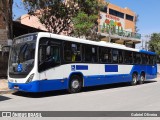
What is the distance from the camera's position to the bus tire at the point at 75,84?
606 inches

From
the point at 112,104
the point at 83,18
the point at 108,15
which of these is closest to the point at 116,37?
the point at 108,15

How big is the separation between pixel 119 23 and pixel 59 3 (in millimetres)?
30995

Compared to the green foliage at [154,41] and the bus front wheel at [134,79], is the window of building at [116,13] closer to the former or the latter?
the green foliage at [154,41]

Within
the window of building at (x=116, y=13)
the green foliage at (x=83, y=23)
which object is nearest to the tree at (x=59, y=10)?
the green foliage at (x=83, y=23)

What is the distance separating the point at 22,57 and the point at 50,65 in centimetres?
128

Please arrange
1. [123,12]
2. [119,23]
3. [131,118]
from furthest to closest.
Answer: [123,12], [119,23], [131,118]

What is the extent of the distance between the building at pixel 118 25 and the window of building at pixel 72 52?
26.6 metres

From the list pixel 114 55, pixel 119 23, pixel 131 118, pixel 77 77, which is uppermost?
pixel 119 23

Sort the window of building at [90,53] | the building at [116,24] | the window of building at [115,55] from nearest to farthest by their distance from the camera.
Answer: the window of building at [90,53] → the window of building at [115,55] → the building at [116,24]

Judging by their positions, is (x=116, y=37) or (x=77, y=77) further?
(x=116, y=37)

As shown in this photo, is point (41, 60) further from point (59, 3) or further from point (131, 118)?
point (59, 3)

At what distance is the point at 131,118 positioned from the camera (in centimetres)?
884

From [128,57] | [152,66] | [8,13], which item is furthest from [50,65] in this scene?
[152,66]

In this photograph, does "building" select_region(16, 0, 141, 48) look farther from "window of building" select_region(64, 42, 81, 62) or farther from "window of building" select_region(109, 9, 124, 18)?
"window of building" select_region(64, 42, 81, 62)
